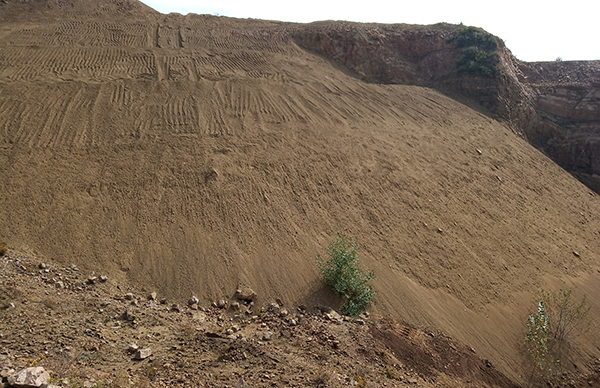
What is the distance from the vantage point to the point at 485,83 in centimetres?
1694

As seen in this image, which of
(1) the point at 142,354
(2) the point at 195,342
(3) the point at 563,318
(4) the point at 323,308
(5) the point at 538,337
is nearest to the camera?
(1) the point at 142,354

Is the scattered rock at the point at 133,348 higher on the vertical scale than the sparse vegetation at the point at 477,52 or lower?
lower

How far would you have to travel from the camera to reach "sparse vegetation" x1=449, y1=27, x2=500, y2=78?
1712 cm

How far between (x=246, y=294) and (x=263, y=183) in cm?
333

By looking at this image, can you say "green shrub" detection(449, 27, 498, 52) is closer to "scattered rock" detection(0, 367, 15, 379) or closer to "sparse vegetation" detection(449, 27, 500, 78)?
"sparse vegetation" detection(449, 27, 500, 78)

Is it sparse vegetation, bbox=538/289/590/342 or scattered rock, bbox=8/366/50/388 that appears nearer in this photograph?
scattered rock, bbox=8/366/50/388

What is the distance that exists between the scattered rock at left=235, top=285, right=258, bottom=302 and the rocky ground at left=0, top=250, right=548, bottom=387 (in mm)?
19

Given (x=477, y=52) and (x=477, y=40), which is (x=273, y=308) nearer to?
(x=477, y=52)

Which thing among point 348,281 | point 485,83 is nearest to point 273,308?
point 348,281

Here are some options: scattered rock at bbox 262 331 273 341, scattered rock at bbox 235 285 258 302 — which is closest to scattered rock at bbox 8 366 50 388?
scattered rock at bbox 262 331 273 341

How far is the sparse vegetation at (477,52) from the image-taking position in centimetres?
1712

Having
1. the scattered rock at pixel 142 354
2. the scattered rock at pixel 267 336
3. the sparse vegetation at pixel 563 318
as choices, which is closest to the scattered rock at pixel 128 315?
the scattered rock at pixel 142 354

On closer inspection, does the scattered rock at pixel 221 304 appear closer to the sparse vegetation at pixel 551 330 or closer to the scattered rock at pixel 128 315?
the scattered rock at pixel 128 315

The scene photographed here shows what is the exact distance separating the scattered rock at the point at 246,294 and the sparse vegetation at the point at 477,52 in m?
15.4
